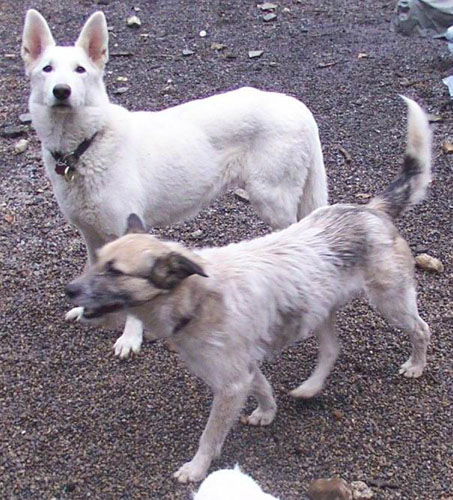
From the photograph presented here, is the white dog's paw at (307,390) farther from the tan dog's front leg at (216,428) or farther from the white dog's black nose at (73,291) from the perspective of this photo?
the white dog's black nose at (73,291)

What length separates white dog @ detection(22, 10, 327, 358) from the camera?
4.15 m

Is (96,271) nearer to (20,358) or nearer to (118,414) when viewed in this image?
(118,414)

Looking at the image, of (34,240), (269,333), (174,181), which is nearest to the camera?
(269,333)

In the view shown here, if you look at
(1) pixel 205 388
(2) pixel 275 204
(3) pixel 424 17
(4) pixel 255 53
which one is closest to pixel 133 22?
(4) pixel 255 53

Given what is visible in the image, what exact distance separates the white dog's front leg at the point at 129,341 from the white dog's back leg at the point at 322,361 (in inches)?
37.7

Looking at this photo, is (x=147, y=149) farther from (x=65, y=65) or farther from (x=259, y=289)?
(x=259, y=289)

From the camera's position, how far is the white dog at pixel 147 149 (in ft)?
13.6

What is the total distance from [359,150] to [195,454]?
12.0 feet

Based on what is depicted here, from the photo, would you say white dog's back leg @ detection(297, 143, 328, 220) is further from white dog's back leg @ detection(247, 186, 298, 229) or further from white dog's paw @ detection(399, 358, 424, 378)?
white dog's paw @ detection(399, 358, 424, 378)

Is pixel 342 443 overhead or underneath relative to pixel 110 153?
underneath

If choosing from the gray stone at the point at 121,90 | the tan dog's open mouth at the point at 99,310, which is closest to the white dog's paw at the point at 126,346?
the tan dog's open mouth at the point at 99,310

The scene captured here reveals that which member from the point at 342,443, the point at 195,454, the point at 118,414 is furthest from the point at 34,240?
the point at 342,443

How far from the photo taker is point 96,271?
2863 mm

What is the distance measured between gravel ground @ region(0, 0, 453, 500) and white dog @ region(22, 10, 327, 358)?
1.07 ft
